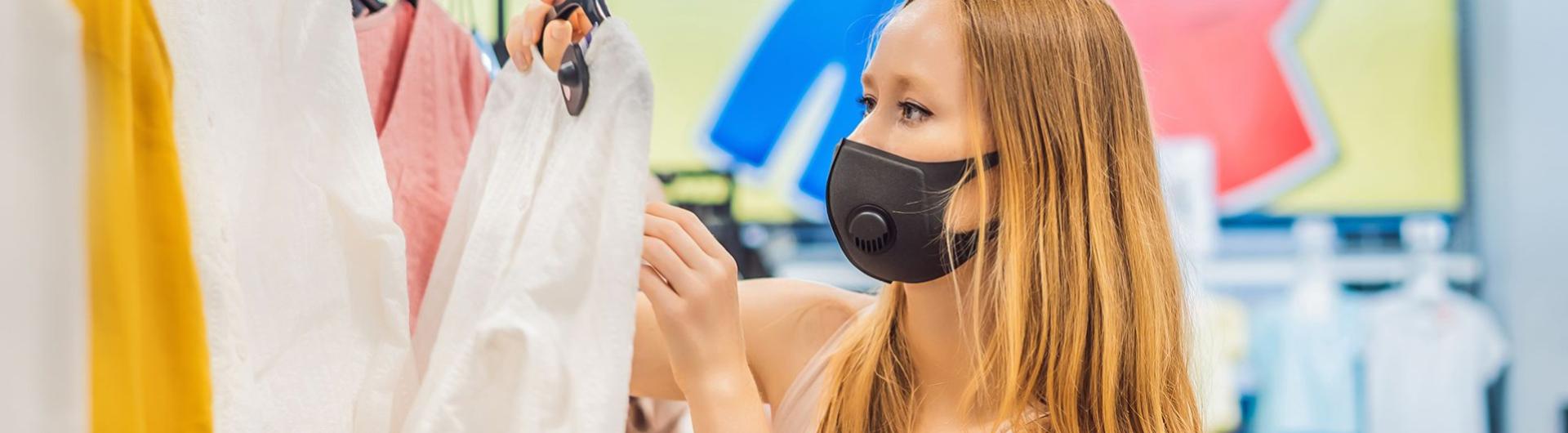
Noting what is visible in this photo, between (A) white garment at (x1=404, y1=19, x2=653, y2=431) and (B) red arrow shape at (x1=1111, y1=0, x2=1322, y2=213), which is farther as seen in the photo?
(B) red arrow shape at (x1=1111, y1=0, x2=1322, y2=213)

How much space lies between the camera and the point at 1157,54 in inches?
150

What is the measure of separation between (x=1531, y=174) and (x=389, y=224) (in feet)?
12.6

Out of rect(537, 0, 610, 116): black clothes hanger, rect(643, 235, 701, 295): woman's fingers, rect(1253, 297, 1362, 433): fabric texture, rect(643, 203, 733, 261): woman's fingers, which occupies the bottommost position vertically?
rect(1253, 297, 1362, 433): fabric texture

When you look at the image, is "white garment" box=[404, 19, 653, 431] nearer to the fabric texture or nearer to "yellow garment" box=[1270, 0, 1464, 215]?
the fabric texture

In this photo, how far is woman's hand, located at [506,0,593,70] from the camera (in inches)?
37.5

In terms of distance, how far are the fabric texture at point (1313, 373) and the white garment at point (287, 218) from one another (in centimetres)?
308

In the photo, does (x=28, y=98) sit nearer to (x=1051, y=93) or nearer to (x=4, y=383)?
(x=4, y=383)

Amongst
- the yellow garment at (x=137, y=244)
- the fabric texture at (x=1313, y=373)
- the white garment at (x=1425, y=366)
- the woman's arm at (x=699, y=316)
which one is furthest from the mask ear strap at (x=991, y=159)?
the white garment at (x=1425, y=366)

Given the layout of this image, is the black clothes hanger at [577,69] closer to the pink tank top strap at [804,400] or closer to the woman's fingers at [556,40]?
the woman's fingers at [556,40]

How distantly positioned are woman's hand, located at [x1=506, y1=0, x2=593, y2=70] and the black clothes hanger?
1 centimetres

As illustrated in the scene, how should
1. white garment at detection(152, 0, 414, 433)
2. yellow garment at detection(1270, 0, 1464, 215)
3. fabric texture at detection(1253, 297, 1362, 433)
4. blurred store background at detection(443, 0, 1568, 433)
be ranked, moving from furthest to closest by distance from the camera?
1. yellow garment at detection(1270, 0, 1464, 215)
2. blurred store background at detection(443, 0, 1568, 433)
3. fabric texture at detection(1253, 297, 1362, 433)
4. white garment at detection(152, 0, 414, 433)

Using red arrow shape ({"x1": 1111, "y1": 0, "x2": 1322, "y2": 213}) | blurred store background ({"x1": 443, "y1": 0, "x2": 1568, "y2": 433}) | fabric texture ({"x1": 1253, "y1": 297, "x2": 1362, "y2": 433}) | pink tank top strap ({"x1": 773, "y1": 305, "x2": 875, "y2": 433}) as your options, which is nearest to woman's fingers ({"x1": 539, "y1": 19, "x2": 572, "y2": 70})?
pink tank top strap ({"x1": 773, "y1": 305, "x2": 875, "y2": 433})

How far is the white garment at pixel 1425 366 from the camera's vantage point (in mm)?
3439

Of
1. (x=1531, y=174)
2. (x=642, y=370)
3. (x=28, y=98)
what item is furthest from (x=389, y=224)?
(x=1531, y=174)
